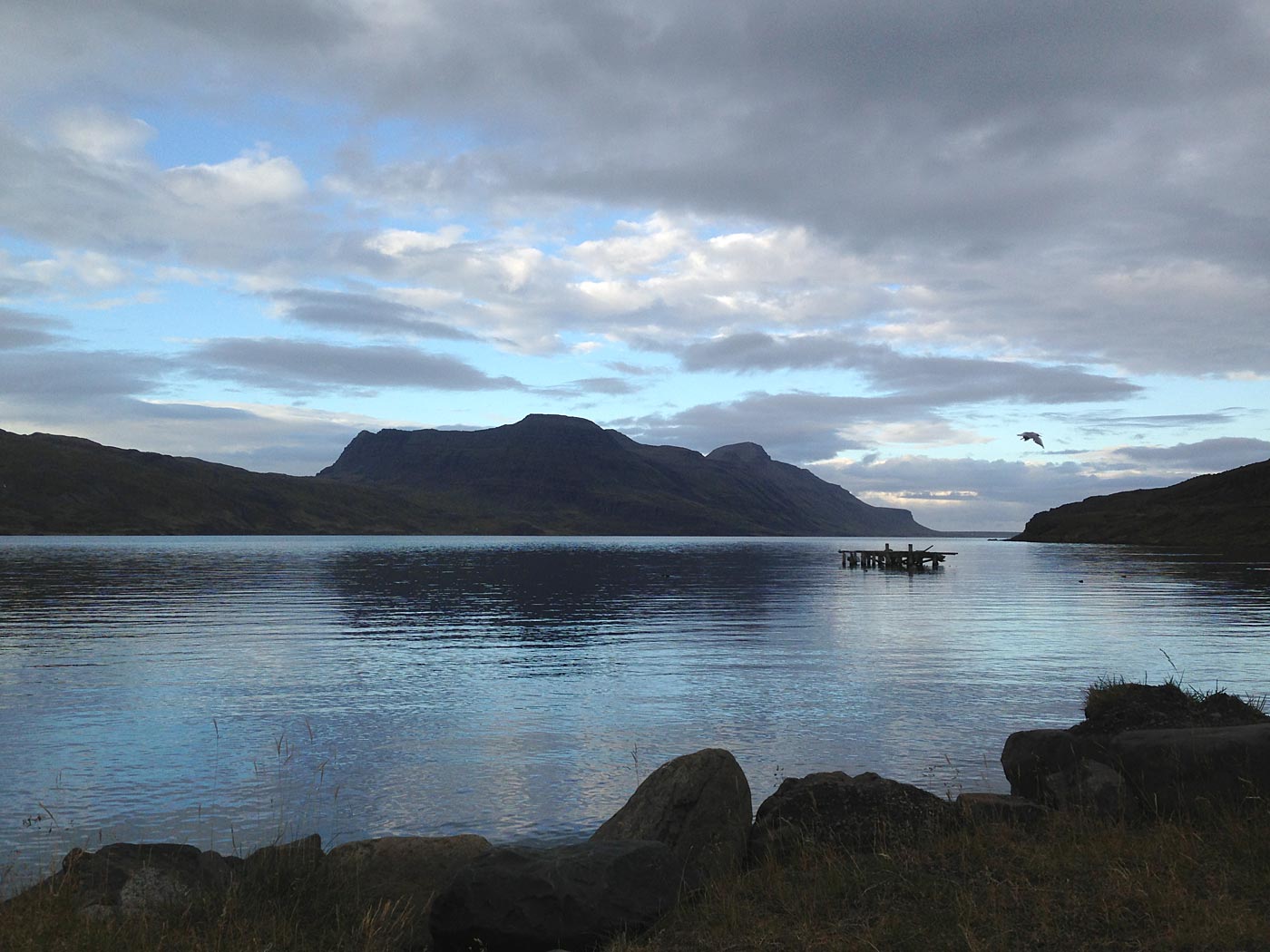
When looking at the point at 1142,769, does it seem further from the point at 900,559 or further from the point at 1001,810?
the point at 900,559

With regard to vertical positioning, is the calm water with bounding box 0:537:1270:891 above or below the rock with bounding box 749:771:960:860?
below

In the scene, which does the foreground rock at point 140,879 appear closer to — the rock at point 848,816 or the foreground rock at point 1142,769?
the rock at point 848,816

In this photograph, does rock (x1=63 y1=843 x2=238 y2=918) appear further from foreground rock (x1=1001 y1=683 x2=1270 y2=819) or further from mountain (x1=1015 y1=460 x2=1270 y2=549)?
mountain (x1=1015 y1=460 x2=1270 y2=549)

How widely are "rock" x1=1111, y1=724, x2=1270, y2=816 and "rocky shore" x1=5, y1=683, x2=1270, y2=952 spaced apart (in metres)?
0.02

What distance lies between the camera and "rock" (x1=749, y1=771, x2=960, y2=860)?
33.7ft

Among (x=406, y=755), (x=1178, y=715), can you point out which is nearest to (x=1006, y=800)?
(x=1178, y=715)

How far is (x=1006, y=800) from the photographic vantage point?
37.1ft

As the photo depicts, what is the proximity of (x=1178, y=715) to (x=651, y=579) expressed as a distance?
65.1 meters

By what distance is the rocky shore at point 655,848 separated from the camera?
859 centimetres

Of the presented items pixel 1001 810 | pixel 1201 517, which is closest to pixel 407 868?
pixel 1001 810

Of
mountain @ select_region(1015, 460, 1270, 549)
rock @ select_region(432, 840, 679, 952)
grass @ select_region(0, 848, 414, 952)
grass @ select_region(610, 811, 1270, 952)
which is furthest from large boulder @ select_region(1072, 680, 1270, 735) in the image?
mountain @ select_region(1015, 460, 1270, 549)

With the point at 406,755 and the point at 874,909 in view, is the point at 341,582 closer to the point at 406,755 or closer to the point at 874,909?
the point at 406,755

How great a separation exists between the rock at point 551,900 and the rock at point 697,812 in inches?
57.5

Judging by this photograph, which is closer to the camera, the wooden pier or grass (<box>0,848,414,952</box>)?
grass (<box>0,848,414,952</box>)
